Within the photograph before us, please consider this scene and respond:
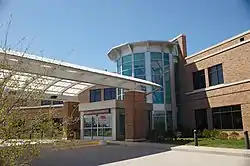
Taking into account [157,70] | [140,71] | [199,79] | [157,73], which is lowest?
[199,79]

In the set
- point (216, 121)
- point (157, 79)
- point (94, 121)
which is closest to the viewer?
point (216, 121)

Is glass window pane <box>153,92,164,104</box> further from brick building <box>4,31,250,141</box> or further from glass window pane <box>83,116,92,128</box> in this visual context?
glass window pane <box>83,116,92,128</box>

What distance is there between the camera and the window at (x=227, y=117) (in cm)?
2333

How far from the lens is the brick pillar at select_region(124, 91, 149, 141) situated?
74.6 feet

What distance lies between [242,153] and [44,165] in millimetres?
9404

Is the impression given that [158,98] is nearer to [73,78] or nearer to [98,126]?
[98,126]

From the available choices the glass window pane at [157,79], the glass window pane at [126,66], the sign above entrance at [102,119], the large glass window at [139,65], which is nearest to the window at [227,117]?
the glass window pane at [157,79]

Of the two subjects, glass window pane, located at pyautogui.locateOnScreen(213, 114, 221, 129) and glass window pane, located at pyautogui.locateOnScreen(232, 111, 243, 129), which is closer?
glass window pane, located at pyautogui.locateOnScreen(232, 111, 243, 129)

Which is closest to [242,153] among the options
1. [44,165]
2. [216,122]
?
[44,165]

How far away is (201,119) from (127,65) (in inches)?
412

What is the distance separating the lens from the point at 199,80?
2886cm

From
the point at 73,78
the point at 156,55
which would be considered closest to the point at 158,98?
the point at 156,55

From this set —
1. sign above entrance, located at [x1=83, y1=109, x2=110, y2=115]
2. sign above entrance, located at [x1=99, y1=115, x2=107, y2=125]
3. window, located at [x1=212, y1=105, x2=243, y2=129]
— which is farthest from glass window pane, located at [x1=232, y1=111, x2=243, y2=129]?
sign above entrance, located at [x1=99, y1=115, x2=107, y2=125]

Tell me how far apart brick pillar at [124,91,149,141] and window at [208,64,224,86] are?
8.06m
